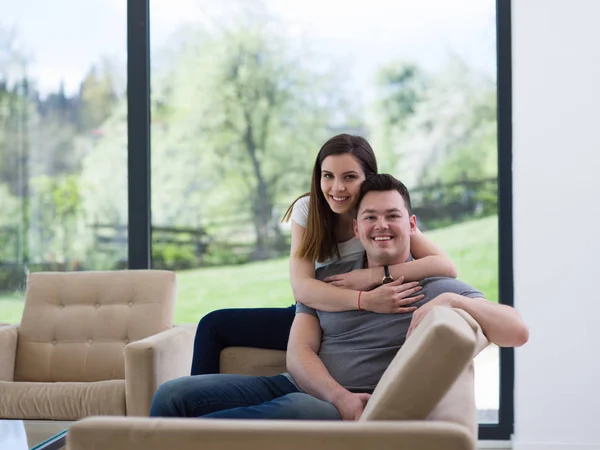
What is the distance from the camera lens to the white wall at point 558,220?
4.00 m

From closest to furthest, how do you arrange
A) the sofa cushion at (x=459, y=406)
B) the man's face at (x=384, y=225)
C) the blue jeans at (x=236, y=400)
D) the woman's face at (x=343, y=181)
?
the sofa cushion at (x=459, y=406) < the blue jeans at (x=236, y=400) < the man's face at (x=384, y=225) < the woman's face at (x=343, y=181)

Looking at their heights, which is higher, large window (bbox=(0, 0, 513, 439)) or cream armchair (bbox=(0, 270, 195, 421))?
large window (bbox=(0, 0, 513, 439))

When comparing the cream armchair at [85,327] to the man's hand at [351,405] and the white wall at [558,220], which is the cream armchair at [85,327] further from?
the white wall at [558,220]

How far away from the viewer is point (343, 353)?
8.34 ft

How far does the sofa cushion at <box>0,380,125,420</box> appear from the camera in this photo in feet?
11.3

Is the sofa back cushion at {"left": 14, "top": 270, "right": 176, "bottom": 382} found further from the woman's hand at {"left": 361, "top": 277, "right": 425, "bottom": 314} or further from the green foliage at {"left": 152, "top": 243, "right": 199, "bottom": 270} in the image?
the woman's hand at {"left": 361, "top": 277, "right": 425, "bottom": 314}

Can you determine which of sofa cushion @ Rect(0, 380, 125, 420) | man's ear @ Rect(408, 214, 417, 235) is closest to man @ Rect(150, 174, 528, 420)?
man's ear @ Rect(408, 214, 417, 235)

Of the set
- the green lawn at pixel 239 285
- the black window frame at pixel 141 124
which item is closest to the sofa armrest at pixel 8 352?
the green lawn at pixel 239 285

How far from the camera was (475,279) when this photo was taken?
4375 mm

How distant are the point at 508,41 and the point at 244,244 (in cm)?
175

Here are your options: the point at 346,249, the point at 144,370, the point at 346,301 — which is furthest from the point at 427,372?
the point at 144,370

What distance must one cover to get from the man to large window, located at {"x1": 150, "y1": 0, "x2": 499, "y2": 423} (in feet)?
5.88

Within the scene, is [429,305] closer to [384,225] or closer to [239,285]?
[384,225]

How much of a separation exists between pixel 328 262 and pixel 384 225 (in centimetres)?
37
